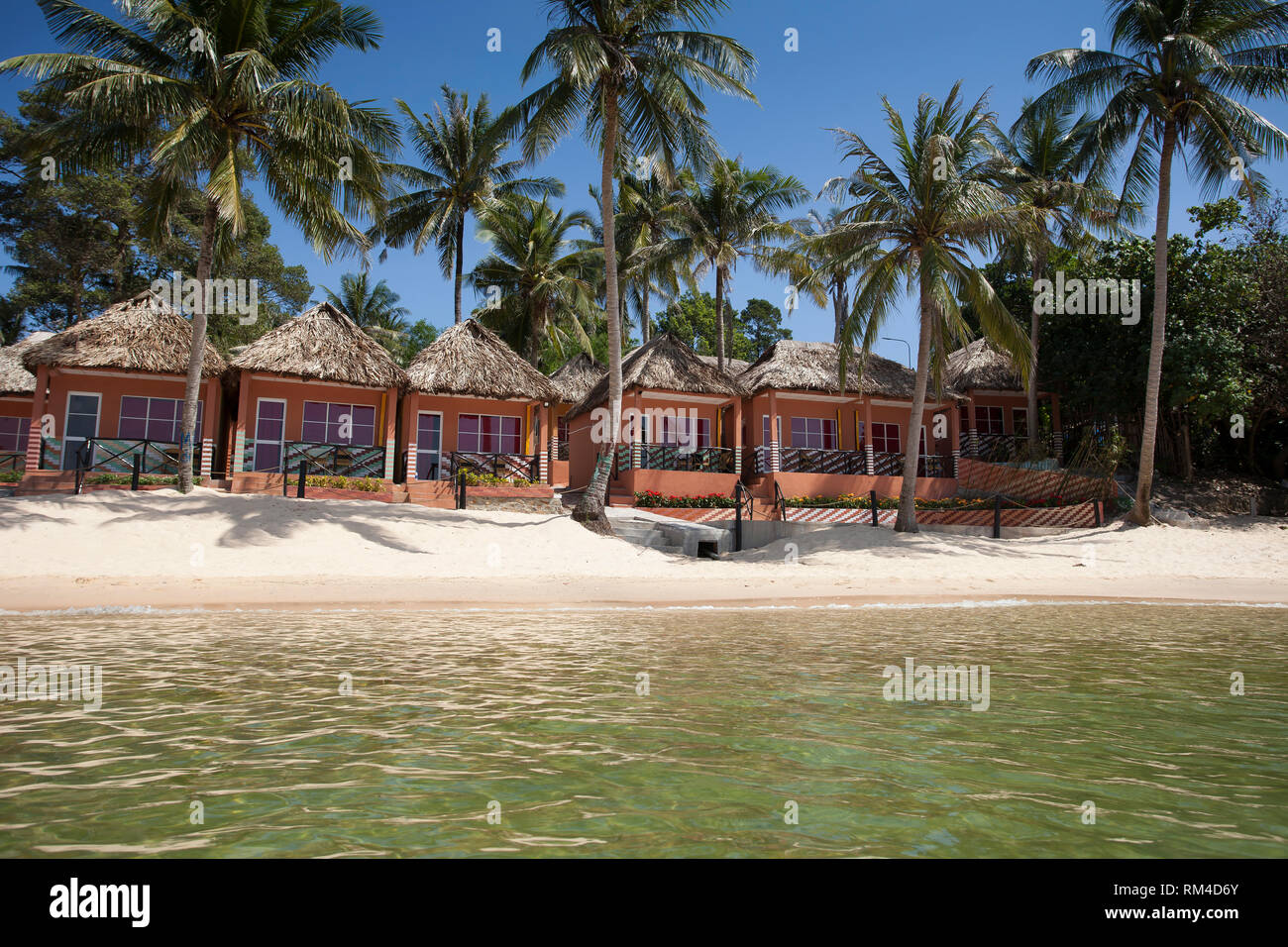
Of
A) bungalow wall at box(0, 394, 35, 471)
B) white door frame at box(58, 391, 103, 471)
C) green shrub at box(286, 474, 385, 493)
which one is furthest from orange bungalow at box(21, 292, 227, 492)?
bungalow wall at box(0, 394, 35, 471)

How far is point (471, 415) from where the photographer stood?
20.9m

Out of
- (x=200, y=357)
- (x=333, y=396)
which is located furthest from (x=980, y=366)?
(x=200, y=357)

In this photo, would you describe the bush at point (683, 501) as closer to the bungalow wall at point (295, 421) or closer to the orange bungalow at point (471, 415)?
the orange bungalow at point (471, 415)

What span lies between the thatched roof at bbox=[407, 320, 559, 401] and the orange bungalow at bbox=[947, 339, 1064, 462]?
45.2ft

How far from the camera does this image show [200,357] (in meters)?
14.9

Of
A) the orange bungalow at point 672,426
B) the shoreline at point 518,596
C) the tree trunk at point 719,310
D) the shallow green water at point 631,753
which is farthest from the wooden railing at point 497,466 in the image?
the shallow green water at point 631,753

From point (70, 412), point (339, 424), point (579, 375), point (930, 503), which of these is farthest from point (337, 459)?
Answer: point (930, 503)

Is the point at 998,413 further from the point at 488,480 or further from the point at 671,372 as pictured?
the point at 488,480

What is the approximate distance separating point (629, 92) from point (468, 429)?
31.5 ft

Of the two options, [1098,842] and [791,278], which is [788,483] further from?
[1098,842]

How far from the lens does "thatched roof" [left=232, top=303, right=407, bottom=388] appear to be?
693 inches

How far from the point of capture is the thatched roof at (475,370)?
19.0 metres

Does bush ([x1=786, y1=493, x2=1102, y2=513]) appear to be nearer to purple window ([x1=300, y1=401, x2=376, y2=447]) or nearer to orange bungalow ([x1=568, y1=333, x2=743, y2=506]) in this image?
orange bungalow ([x1=568, y1=333, x2=743, y2=506])

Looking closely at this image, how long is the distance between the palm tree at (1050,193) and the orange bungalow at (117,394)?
20.4m
